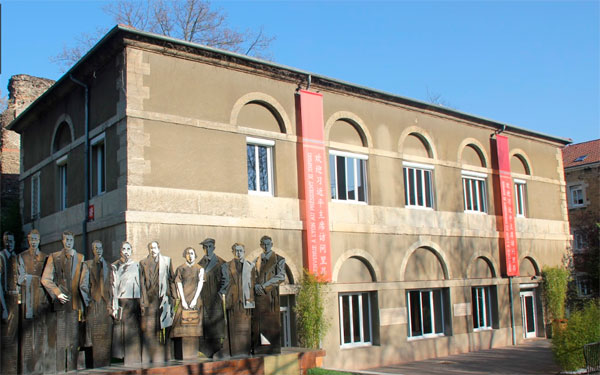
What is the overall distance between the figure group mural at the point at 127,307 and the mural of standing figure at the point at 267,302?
0.02 m

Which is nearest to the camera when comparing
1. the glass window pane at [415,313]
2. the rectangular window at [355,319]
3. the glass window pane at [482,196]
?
the rectangular window at [355,319]

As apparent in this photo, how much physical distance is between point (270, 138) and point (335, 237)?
3.39 meters

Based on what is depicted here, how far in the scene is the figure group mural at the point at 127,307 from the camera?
10.8 metres

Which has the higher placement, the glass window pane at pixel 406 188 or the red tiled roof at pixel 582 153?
the red tiled roof at pixel 582 153

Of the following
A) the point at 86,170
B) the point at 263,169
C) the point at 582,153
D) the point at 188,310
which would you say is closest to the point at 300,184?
the point at 263,169

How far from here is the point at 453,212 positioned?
72.5 ft

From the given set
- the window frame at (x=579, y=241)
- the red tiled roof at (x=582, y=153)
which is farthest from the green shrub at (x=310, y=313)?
the red tiled roof at (x=582, y=153)

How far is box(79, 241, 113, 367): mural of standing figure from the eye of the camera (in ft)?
37.6

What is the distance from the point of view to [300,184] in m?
17.8

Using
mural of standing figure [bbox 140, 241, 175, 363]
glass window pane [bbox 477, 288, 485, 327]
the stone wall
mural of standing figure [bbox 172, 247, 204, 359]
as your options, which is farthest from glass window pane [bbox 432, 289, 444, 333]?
the stone wall

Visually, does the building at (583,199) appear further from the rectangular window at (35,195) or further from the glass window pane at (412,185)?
the rectangular window at (35,195)

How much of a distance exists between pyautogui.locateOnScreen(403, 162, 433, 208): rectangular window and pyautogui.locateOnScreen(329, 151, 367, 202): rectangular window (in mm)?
1963

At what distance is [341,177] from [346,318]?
4079 mm

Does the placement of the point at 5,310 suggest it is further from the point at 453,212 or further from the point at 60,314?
the point at 453,212
